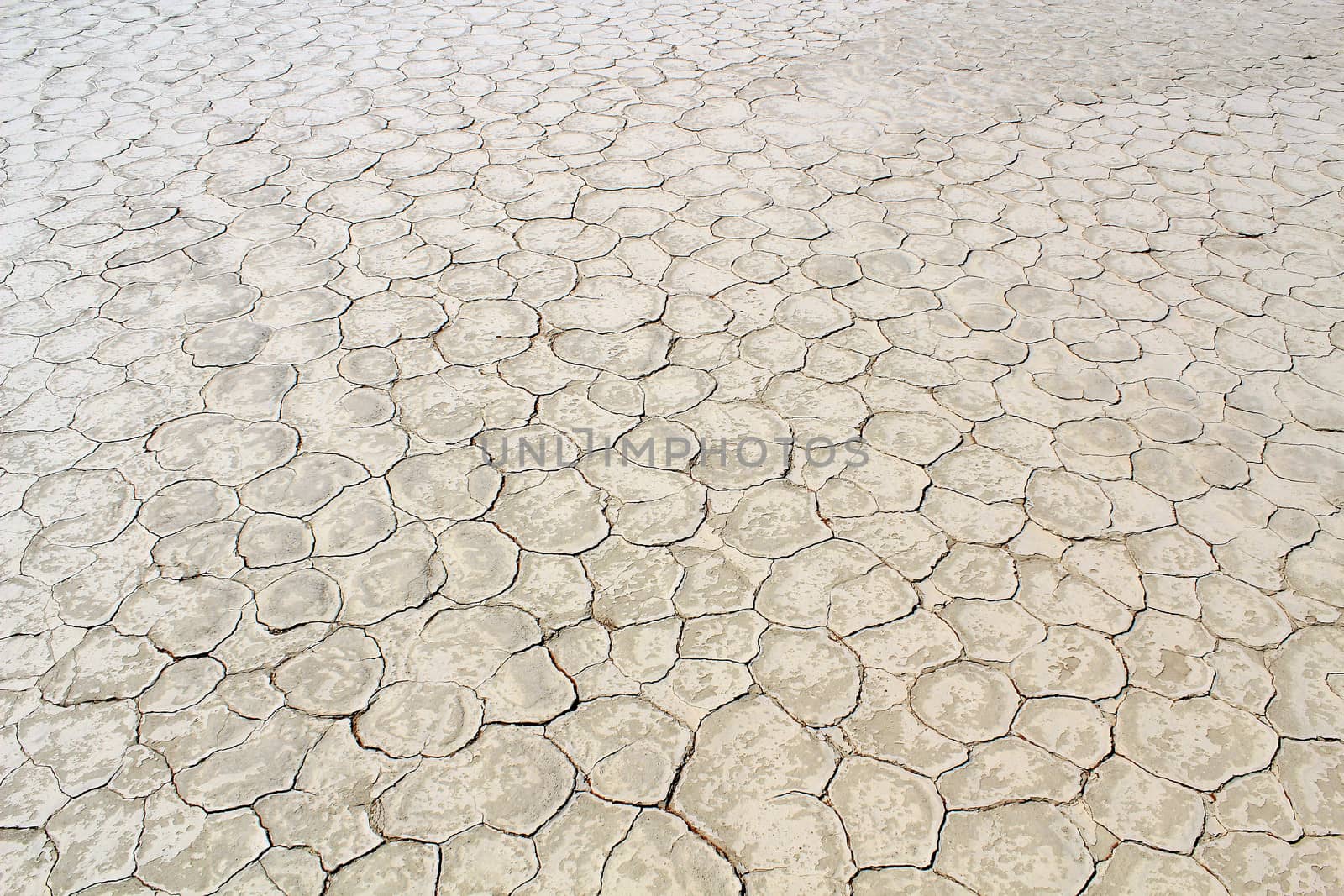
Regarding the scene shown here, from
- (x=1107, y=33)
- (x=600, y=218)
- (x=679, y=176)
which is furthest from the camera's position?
(x=1107, y=33)

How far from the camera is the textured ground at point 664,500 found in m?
1.40

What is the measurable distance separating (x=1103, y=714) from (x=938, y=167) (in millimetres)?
2276

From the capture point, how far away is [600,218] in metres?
2.89

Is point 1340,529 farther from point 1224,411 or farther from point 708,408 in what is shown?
point 708,408

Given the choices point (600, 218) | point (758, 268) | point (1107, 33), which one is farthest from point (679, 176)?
point (1107, 33)

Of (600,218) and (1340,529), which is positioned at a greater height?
(600,218)

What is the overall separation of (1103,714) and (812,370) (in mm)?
→ 1052

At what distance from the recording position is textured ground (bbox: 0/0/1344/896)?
1396mm

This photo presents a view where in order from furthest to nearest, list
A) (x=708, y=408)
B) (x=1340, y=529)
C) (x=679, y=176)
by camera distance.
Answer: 1. (x=679, y=176)
2. (x=708, y=408)
3. (x=1340, y=529)

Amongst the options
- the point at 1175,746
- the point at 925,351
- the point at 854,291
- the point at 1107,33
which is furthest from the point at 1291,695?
the point at 1107,33

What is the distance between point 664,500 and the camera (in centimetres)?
194

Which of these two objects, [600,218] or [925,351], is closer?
[925,351]

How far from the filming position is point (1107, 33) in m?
4.66

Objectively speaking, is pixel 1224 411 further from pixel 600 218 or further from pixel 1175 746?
pixel 600 218
